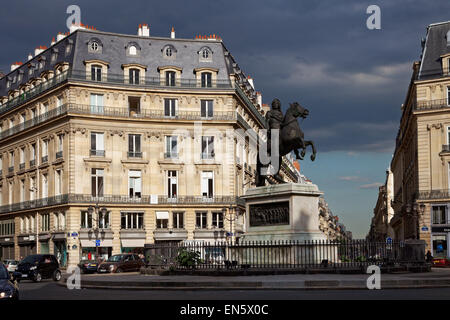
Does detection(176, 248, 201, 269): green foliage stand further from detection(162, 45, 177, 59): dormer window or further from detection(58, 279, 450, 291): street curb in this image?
detection(162, 45, 177, 59): dormer window

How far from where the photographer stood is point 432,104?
6500 cm

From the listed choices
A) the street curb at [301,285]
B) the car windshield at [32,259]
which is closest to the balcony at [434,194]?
the car windshield at [32,259]

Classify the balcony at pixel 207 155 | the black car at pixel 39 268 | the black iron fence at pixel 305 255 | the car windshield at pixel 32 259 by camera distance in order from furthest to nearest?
the balcony at pixel 207 155 → the car windshield at pixel 32 259 → the black car at pixel 39 268 → the black iron fence at pixel 305 255

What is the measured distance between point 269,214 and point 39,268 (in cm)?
1533

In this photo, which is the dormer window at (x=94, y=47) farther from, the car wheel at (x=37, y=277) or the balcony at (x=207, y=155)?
the car wheel at (x=37, y=277)

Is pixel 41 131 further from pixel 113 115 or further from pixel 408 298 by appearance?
pixel 408 298

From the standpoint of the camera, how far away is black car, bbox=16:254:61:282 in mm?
36219

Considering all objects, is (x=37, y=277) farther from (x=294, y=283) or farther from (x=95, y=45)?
(x=95, y=45)

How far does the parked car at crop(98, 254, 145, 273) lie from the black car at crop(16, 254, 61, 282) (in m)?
6.33

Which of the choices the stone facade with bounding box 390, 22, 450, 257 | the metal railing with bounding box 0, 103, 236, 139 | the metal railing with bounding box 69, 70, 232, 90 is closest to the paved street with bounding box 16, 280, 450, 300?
the stone facade with bounding box 390, 22, 450, 257

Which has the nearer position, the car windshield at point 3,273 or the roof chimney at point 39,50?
the car windshield at point 3,273

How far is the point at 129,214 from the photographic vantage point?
67.8 metres

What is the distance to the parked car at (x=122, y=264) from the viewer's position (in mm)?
44156
